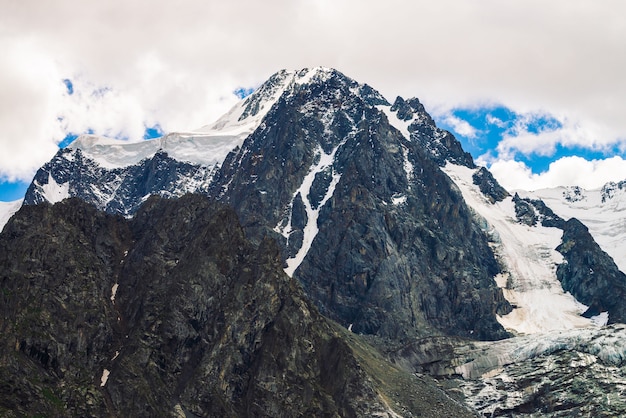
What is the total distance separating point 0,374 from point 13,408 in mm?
10191

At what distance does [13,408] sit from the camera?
630 feet

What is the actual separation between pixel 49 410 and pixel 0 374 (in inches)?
534

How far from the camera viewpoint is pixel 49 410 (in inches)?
7766

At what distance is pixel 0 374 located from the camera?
198500mm

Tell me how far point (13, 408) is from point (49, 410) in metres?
8.22
